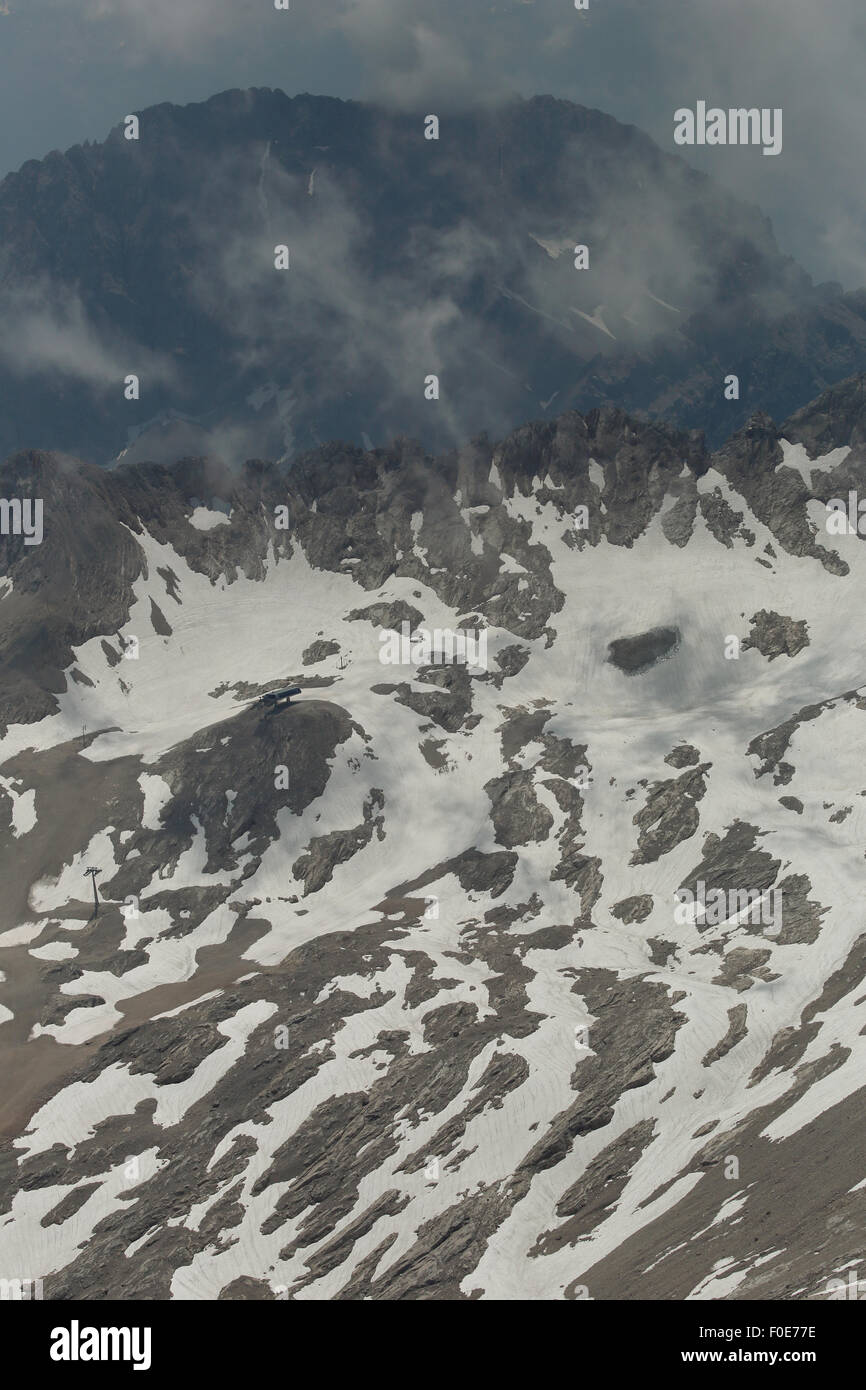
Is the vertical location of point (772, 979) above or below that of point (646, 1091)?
above

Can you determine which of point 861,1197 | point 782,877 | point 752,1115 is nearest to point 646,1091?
point 752,1115

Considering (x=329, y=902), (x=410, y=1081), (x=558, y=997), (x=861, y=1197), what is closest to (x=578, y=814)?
(x=329, y=902)

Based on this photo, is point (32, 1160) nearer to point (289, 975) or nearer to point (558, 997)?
point (289, 975)

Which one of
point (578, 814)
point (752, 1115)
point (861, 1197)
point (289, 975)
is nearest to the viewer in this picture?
point (861, 1197)

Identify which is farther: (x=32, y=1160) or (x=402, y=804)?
(x=402, y=804)

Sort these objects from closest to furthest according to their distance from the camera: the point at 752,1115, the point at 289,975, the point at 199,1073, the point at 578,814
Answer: the point at 752,1115
the point at 199,1073
the point at 289,975
the point at 578,814

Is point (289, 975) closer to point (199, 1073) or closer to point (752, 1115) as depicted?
point (199, 1073)

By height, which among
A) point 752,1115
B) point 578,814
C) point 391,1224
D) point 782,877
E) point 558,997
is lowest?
point 391,1224
